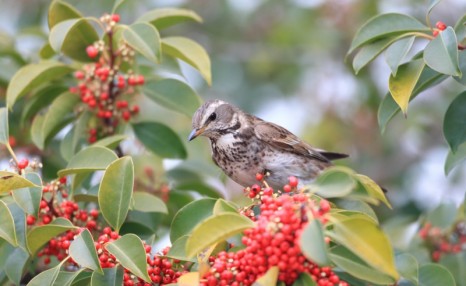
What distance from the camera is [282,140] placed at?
6566mm

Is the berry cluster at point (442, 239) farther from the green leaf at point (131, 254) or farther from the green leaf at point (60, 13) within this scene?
the green leaf at point (60, 13)

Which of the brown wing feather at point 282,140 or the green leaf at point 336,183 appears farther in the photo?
the brown wing feather at point 282,140

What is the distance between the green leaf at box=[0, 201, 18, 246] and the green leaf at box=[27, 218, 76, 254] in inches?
Result: 11.4

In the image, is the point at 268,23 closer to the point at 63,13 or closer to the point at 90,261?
the point at 63,13

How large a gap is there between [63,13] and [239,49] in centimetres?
529

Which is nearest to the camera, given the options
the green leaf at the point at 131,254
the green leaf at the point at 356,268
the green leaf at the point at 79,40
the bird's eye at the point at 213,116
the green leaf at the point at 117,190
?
the green leaf at the point at 356,268

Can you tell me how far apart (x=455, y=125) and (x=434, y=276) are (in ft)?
3.01

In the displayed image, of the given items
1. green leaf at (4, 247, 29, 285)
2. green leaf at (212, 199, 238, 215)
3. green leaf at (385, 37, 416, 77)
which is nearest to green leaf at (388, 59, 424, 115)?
green leaf at (385, 37, 416, 77)

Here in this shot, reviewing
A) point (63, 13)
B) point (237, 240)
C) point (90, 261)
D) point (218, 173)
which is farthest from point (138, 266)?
point (218, 173)

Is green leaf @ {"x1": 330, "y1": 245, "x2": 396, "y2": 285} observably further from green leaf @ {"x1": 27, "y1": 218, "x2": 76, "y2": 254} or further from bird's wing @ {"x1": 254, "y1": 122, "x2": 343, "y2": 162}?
bird's wing @ {"x1": 254, "y1": 122, "x2": 343, "y2": 162}

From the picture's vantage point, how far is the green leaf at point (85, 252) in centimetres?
380

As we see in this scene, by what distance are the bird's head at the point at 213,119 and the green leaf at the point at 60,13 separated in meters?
1.17

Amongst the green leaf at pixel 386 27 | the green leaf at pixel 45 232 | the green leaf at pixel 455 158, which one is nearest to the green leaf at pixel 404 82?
the green leaf at pixel 386 27

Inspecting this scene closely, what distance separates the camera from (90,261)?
382cm
